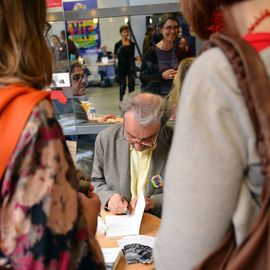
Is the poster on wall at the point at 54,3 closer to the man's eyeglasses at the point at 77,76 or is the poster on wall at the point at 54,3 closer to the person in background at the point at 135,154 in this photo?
the man's eyeglasses at the point at 77,76

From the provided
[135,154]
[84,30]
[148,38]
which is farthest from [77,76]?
[135,154]

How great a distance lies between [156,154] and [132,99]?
1.17 ft

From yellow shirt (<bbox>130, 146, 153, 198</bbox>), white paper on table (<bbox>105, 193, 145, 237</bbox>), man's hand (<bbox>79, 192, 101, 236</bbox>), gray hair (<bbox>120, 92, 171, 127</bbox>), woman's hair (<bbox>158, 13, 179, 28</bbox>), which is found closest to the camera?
man's hand (<bbox>79, 192, 101, 236</bbox>)

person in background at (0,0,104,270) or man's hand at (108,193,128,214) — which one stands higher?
person in background at (0,0,104,270)

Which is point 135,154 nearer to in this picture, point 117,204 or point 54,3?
point 117,204

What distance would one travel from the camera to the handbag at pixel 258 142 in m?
0.65

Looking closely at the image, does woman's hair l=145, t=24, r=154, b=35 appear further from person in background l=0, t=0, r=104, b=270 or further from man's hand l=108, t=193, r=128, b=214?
person in background l=0, t=0, r=104, b=270

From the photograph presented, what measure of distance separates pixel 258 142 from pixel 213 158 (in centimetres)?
8

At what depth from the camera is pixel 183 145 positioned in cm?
71

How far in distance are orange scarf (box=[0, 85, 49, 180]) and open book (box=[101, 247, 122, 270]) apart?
94cm

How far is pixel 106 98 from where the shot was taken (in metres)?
3.46

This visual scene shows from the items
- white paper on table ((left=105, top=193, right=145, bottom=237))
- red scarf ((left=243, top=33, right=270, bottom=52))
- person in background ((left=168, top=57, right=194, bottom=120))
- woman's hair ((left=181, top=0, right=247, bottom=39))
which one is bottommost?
white paper on table ((left=105, top=193, right=145, bottom=237))

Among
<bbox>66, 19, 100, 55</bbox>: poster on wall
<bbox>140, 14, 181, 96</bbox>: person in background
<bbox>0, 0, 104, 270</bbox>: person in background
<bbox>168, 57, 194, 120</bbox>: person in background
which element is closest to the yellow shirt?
<bbox>168, 57, 194, 120</bbox>: person in background

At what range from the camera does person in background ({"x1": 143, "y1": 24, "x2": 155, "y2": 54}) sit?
3.29 meters
